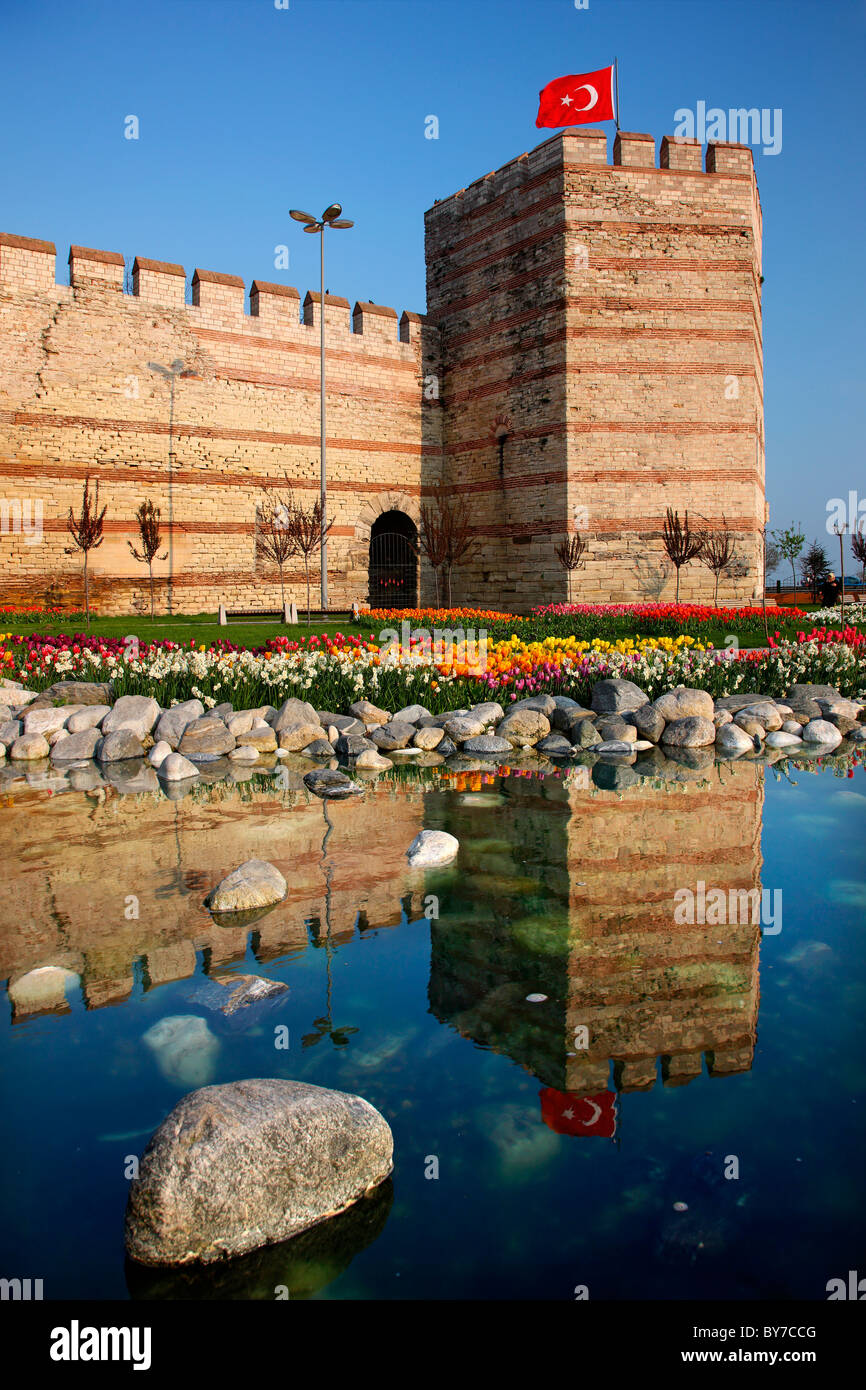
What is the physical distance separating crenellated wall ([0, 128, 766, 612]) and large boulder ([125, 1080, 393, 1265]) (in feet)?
56.7

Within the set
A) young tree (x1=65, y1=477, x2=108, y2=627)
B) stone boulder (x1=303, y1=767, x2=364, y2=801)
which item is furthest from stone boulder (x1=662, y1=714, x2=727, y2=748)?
young tree (x1=65, y1=477, x2=108, y2=627)

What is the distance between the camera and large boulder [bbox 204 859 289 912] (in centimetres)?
457

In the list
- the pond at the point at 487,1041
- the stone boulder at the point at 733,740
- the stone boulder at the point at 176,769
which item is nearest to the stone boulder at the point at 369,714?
the stone boulder at the point at 176,769

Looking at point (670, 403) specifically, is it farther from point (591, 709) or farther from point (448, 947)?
point (448, 947)

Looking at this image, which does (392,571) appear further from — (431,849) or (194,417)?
(431,849)

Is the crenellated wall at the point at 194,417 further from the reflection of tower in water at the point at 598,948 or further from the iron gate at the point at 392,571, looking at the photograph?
the reflection of tower in water at the point at 598,948

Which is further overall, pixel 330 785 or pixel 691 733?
pixel 691 733

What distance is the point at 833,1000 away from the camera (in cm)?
364

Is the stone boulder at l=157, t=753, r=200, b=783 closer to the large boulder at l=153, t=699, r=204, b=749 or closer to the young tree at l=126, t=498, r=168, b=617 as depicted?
the large boulder at l=153, t=699, r=204, b=749

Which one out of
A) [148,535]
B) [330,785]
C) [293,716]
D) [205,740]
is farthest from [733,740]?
[148,535]

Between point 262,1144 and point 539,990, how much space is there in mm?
1526

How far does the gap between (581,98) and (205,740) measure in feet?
62.1

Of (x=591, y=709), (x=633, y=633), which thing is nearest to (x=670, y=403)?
(x=633, y=633)

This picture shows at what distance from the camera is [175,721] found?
8703mm
